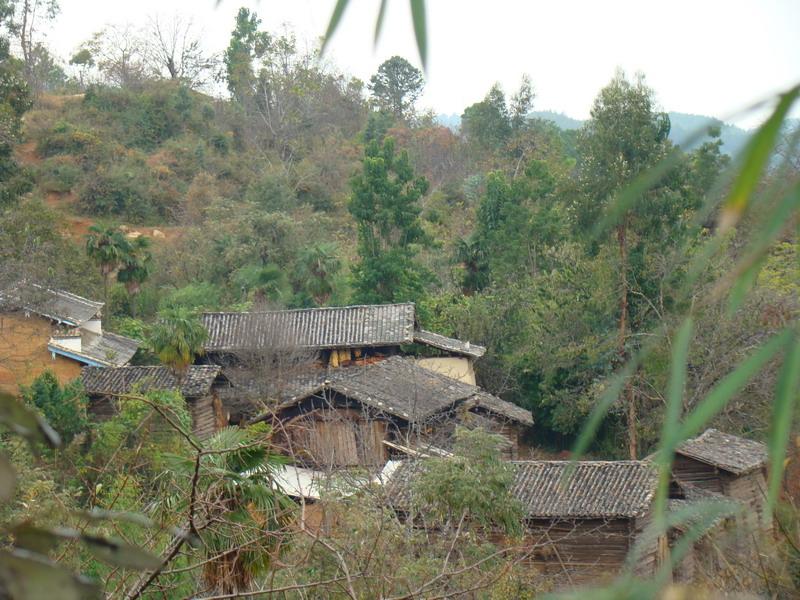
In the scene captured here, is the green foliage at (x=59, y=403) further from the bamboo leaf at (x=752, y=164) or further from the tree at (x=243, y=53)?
the tree at (x=243, y=53)

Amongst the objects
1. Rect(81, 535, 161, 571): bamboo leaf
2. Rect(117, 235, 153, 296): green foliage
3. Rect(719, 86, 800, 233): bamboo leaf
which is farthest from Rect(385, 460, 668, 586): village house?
Rect(117, 235, 153, 296): green foliage

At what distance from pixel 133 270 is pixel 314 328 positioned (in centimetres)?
596

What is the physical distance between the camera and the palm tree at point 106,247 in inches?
973

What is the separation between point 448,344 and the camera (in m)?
23.1

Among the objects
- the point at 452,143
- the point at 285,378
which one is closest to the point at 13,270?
the point at 285,378

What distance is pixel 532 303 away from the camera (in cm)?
2436

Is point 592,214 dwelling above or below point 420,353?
above

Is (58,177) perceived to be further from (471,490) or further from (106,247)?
(471,490)

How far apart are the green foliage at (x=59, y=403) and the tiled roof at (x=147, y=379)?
2504 millimetres

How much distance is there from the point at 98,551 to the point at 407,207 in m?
26.1

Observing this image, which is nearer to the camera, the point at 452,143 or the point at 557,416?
the point at 557,416

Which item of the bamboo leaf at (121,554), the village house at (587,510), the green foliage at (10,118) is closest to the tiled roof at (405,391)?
the village house at (587,510)

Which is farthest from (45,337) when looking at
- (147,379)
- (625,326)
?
(625,326)

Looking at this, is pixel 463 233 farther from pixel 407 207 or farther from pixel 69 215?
pixel 69 215
